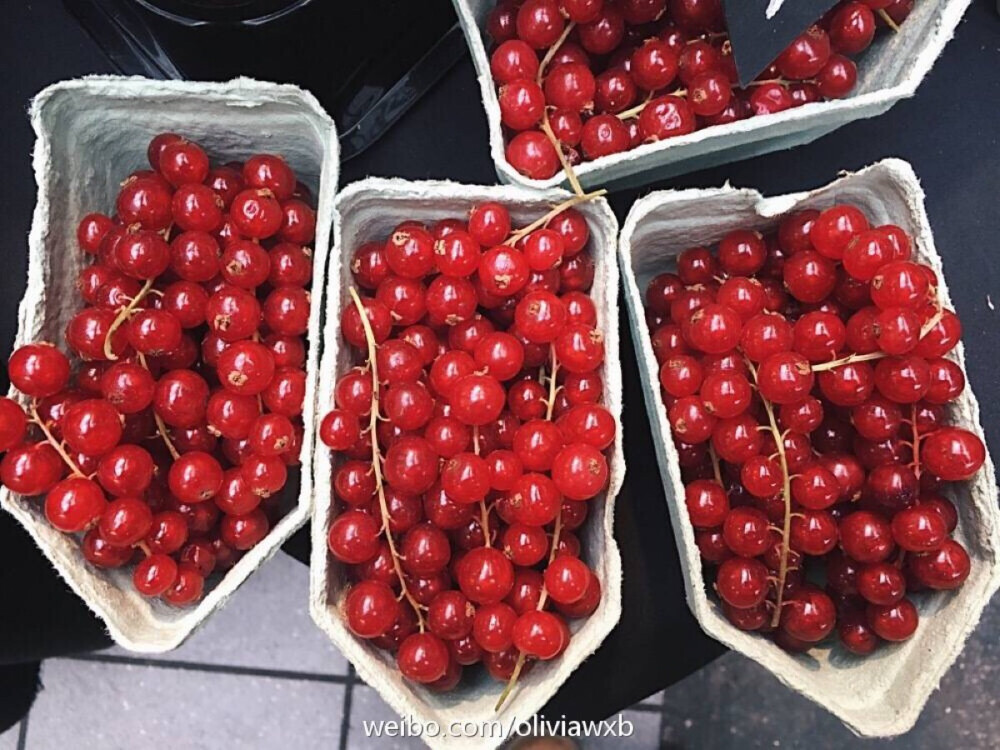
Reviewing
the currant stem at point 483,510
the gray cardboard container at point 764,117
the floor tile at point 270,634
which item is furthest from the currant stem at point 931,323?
the floor tile at point 270,634

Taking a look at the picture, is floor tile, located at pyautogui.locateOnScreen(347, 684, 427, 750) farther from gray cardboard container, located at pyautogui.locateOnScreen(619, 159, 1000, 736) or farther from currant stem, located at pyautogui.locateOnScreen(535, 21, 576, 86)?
currant stem, located at pyautogui.locateOnScreen(535, 21, 576, 86)

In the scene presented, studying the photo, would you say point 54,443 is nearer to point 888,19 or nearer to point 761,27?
point 761,27

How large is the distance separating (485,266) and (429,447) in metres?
0.12

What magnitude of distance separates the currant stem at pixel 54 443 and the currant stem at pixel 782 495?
42cm

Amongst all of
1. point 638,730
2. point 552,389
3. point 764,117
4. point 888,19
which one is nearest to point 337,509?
point 552,389

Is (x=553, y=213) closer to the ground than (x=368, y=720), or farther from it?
farther from it

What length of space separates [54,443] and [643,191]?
0.46 metres

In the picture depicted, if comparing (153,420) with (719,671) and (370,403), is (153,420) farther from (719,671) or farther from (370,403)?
(719,671)

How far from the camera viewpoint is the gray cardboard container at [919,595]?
0.56 m

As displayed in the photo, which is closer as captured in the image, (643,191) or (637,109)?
(637,109)

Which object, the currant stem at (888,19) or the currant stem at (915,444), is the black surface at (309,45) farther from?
the currant stem at (915,444)

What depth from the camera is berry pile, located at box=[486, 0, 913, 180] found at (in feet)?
1.92

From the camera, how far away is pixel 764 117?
0.56m

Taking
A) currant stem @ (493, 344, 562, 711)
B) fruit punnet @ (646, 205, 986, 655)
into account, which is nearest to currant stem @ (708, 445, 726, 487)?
fruit punnet @ (646, 205, 986, 655)
